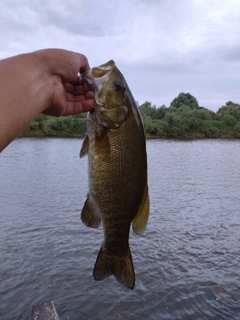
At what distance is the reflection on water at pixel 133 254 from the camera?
31.2 ft

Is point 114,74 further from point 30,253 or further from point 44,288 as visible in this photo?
point 30,253

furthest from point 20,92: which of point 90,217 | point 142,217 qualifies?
point 142,217

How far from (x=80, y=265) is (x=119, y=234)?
29.7ft

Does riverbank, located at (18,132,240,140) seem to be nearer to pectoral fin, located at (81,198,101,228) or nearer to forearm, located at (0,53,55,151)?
pectoral fin, located at (81,198,101,228)

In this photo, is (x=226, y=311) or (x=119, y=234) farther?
(x=226, y=311)

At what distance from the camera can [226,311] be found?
9266mm

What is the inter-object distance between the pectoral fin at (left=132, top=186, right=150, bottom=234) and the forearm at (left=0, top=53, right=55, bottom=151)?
134cm

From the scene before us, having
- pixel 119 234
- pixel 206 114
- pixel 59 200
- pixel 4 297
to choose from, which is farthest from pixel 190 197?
pixel 206 114

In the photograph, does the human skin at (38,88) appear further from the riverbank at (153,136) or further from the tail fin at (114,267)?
the riverbank at (153,136)

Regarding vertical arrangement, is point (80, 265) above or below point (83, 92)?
below

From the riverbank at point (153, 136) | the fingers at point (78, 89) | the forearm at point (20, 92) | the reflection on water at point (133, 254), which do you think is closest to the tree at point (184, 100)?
the riverbank at point (153, 136)

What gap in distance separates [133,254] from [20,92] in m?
11.5

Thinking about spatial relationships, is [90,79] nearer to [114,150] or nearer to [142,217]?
[114,150]

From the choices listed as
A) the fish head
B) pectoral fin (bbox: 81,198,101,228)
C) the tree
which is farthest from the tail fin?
the tree
